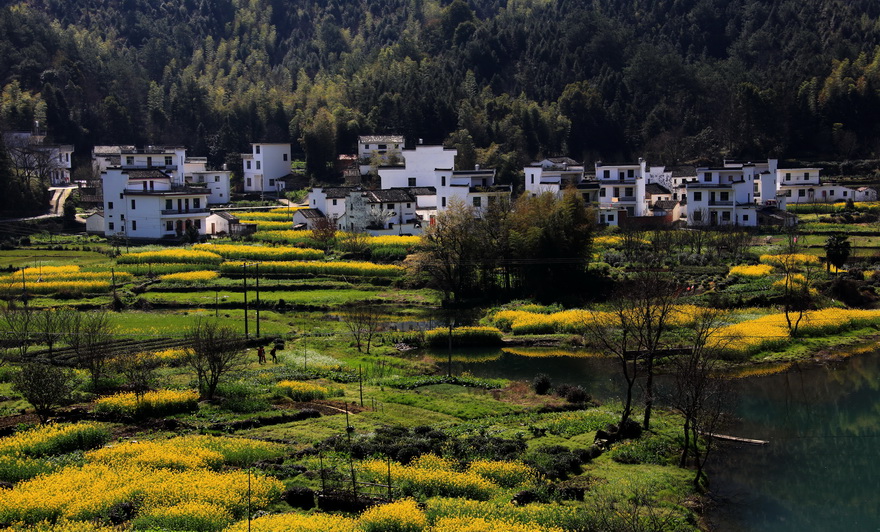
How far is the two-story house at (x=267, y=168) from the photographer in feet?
274

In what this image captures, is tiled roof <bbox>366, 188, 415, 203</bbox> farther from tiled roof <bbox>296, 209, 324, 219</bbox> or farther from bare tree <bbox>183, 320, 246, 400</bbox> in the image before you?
bare tree <bbox>183, 320, 246, 400</bbox>

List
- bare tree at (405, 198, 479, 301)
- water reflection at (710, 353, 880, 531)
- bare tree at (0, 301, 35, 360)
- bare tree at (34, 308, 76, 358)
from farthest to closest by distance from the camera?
bare tree at (405, 198, 479, 301) → bare tree at (34, 308, 76, 358) → bare tree at (0, 301, 35, 360) → water reflection at (710, 353, 880, 531)

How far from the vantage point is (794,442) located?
25469 millimetres

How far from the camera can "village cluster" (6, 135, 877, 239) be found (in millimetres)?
63750

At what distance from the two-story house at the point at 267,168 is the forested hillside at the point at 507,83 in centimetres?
246

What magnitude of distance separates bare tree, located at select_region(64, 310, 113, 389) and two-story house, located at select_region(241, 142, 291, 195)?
48921 mm

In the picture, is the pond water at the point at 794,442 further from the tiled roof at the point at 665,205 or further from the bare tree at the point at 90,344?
the tiled roof at the point at 665,205

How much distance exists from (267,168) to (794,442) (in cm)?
6471

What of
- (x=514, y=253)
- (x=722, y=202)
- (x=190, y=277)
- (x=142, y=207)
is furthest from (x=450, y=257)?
(x=142, y=207)

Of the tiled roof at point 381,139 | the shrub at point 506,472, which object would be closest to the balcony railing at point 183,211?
the tiled roof at point 381,139

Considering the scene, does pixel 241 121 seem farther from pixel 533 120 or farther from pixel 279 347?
pixel 279 347

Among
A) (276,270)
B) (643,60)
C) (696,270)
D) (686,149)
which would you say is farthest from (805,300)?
(643,60)

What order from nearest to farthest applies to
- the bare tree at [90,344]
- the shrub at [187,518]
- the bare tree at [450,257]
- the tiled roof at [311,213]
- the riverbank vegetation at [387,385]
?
the shrub at [187,518] < the riverbank vegetation at [387,385] < the bare tree at [90,344] < the bare tree at [450,257] < the tiled roof at [311,213]

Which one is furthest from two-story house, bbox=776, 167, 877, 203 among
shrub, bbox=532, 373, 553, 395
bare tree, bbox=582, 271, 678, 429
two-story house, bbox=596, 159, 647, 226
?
shrub, bbox=532, 373, 553, 395
